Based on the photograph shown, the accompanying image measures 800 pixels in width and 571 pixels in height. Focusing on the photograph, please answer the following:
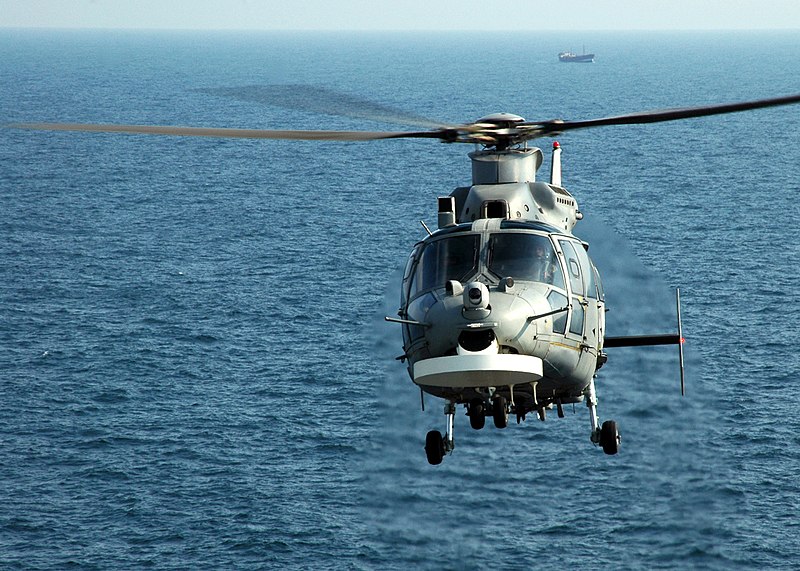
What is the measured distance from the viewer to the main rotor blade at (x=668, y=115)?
3012 centimetres

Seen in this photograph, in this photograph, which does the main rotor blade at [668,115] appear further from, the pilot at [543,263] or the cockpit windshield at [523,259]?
the pilot at [543,263]

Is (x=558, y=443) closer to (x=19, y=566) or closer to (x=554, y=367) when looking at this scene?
(x=19, y=566)

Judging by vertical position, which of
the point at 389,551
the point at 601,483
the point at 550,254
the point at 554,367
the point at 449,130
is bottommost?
the point at 389,551

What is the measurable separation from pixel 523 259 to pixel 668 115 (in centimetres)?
627

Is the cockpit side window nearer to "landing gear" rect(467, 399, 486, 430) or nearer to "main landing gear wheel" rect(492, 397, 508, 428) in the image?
"landing gear" rect(467, 399, 486, 430)

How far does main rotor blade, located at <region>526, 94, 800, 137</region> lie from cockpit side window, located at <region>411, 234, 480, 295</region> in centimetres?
418

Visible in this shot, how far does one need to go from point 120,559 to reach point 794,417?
65.9 metres

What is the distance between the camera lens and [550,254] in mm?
37531

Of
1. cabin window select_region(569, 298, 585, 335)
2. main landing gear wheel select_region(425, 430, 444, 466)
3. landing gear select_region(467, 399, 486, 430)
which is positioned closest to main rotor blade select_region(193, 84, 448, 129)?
cabin window select_region(569, 298, 585, 335)

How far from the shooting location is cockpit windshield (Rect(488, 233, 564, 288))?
36.7 m

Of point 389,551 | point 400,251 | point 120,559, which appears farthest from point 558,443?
point 400,251

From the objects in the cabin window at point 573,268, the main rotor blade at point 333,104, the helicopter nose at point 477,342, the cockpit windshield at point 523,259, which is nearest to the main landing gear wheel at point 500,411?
the helicopter nose at point 477,342

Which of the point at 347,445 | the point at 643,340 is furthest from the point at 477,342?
the point at 347,445

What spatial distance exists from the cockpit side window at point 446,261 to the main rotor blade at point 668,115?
165 inches
